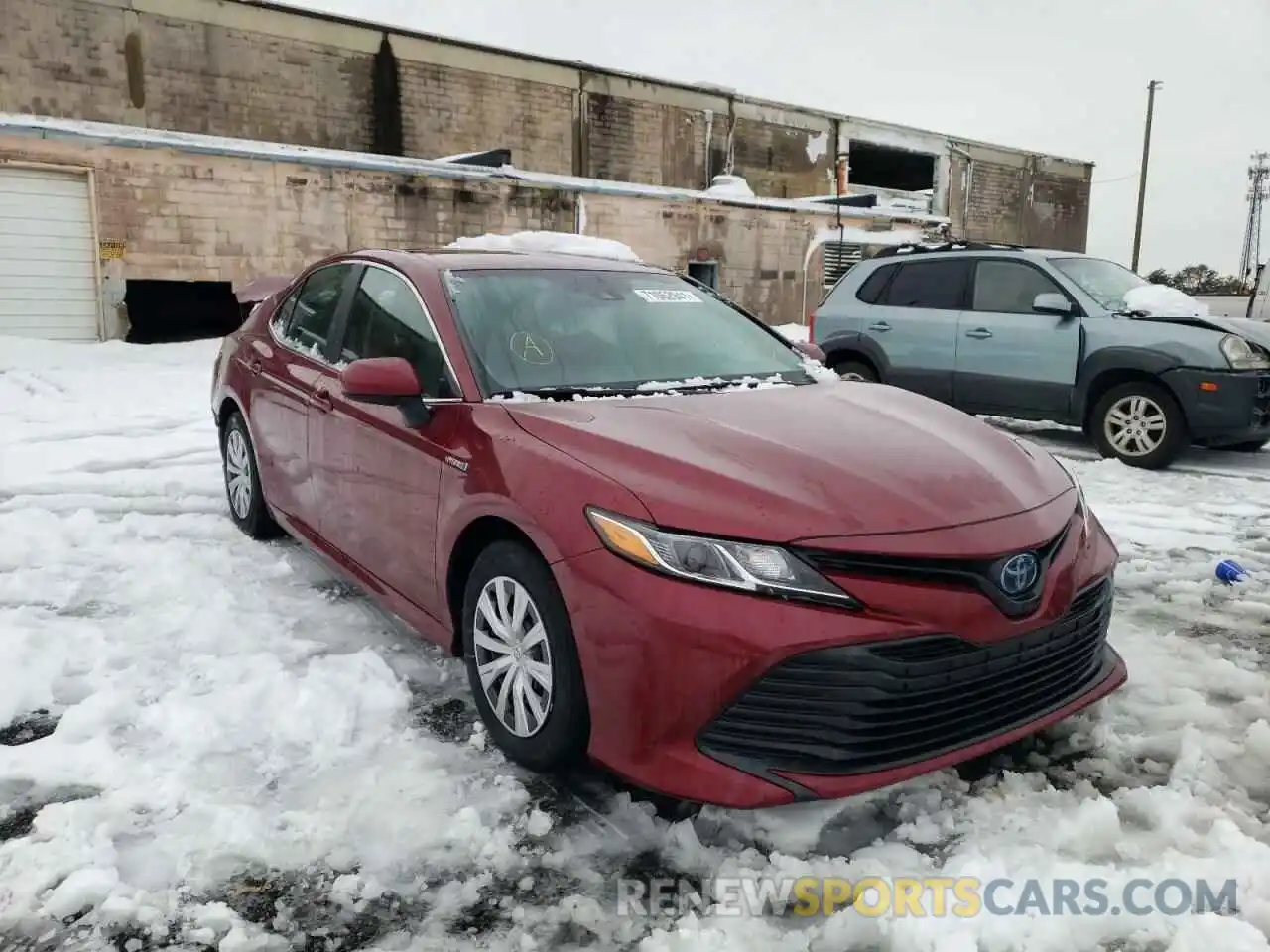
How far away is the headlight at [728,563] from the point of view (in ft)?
7.25

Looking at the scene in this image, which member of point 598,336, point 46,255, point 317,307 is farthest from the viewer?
point 46,255

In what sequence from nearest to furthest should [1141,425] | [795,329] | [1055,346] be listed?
[1141,425]
[1055,346]
[795,329]

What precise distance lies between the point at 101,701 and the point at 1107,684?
3241mm

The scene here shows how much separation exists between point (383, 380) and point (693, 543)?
1.32m

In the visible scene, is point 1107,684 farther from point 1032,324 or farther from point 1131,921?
point 1032,324

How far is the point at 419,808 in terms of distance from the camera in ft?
8.55

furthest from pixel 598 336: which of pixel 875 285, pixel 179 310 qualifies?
pixel 179 310

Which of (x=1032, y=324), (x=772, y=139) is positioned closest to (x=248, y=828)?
(x=1032, y=324)

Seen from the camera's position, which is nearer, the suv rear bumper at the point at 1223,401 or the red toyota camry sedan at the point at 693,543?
the red toyota camry sedan at the point at 693,543

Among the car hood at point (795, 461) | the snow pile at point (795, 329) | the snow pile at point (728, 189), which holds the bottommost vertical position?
the snow pile at point (795, 329)

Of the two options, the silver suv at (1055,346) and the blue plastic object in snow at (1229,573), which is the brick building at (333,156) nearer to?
the silver suv at (1055,346)

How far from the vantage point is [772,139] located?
28.9 m

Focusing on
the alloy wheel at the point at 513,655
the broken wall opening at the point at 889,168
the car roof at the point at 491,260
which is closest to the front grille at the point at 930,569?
the alloy wheel at the point at 513,655

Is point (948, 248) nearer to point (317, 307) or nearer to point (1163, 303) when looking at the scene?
point (1163, 303)
